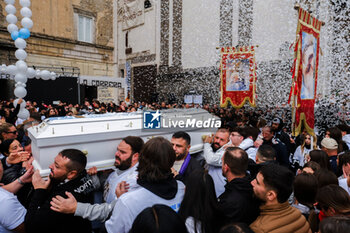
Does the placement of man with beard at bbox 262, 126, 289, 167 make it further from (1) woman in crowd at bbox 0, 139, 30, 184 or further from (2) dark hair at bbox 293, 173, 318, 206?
(1) woman in crowd at bbox 0, 139, 30, 184

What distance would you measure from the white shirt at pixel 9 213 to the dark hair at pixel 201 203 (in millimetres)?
885

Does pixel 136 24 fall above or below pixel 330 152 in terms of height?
above

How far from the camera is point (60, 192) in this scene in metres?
1.41

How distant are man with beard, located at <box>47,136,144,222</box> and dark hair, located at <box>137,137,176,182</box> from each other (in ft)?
0.52

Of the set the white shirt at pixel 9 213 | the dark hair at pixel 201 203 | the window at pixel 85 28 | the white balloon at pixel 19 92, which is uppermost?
the window at pixel 85 28

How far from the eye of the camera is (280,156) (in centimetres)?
295

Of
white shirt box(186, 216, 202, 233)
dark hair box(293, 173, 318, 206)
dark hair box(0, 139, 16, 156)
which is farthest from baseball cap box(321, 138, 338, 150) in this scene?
dark hair box(0, 139, 16, 156)

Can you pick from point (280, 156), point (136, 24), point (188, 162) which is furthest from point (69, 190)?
point (136, 24)

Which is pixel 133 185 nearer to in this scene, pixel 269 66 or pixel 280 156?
pixel 280 156

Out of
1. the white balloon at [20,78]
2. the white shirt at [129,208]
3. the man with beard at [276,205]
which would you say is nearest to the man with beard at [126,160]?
the white shirt at [129,208]

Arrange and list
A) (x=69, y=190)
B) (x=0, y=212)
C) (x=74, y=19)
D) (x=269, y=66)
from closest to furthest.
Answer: (x=0, y=212) < (x=69, y=190) < (x=269, y=66) < (x=74, y=19)

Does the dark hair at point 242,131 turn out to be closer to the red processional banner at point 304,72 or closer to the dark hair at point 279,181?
the red processional banner at point 304,72

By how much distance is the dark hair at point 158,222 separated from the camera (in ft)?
2.70

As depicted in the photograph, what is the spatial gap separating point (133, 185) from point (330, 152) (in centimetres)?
220
